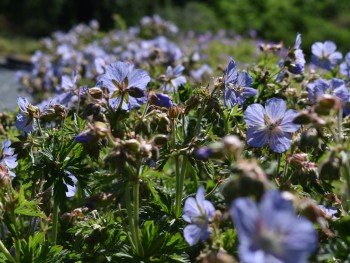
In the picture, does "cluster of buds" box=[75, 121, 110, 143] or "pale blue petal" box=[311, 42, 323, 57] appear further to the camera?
"pale blue petal" box=[311, 42, 323, 57]

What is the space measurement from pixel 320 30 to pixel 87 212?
16.1 metres

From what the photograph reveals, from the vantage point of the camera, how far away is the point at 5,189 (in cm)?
155

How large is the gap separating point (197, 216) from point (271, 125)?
40 centimetres

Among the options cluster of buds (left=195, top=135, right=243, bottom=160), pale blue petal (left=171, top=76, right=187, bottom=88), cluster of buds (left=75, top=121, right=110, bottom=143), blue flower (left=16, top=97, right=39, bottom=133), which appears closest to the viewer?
cluster of buds (left=195, top=135, right=243, bottom=160)

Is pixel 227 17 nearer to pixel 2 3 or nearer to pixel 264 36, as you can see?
pixel 264 36

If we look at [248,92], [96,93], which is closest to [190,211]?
[96,93]

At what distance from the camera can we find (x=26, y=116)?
178cm

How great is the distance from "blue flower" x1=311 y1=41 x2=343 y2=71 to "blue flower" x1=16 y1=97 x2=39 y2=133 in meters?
1.31

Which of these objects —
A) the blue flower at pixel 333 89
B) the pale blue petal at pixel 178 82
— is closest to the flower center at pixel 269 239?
the blue flower at pixel 333 89

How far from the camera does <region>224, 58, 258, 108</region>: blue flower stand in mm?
1694

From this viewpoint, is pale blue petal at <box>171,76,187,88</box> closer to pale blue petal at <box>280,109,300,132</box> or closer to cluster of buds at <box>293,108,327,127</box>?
pale blue petal at <box>280,109,300,132</box>

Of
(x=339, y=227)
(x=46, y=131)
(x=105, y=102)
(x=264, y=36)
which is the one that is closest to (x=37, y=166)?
(x=46, y=131)

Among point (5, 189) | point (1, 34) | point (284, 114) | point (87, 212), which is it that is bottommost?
point (1, 34)

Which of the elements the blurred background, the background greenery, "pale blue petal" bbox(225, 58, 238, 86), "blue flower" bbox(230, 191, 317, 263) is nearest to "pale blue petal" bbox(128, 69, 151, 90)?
"pale blue petal" bbox(225, 58, 238, 86)
